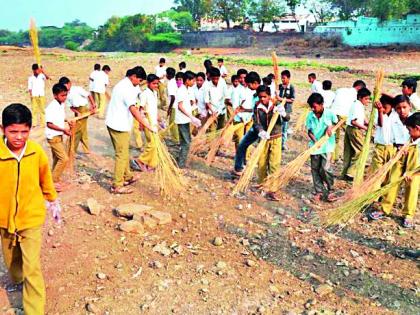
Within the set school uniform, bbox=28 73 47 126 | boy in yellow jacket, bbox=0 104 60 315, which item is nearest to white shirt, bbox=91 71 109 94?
school uniform, bbox=28 73 47 126

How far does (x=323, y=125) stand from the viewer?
5.53 meters

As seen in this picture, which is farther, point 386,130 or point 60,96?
point 60,96

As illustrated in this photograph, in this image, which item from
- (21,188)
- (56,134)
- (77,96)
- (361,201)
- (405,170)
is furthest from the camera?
(77,96)

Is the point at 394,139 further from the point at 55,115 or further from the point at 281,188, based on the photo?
the point at 55,115

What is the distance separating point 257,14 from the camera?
4931 cm

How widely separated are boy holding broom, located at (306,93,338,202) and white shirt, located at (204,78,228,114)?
2022 millimetres

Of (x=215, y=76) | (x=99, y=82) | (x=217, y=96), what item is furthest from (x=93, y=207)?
(x=99, y=82)

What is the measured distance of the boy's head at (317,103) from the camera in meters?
5.46

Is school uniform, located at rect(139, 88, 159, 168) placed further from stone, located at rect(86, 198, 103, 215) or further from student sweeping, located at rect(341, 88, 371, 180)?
student sweeping, located at rect(341, 88, 371, 180)

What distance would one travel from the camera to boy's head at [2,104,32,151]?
9.76 ft

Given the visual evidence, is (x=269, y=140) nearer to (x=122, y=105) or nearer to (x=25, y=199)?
(x=122, y=105)

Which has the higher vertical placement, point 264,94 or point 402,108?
point 264,94

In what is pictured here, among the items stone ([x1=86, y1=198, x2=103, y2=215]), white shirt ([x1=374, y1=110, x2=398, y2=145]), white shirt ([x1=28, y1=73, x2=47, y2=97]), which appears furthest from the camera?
white shirt ([x1=28, y1=73, x2=47, y2=97])

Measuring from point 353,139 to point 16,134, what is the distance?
15.2 feet
